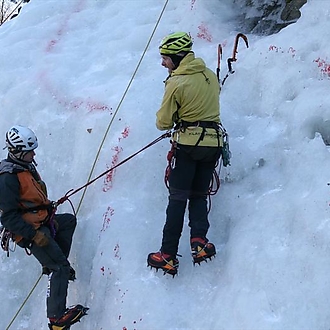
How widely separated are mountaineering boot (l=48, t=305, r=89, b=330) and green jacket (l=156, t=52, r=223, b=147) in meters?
2.22

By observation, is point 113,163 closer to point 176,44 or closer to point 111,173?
point 111,173

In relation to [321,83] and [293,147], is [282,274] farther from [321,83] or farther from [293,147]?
[321,83]

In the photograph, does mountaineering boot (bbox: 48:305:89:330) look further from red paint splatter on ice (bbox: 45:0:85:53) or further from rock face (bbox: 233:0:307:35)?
rock face (bbox: 233:0:307:35)

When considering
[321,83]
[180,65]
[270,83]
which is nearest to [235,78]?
[270,83]

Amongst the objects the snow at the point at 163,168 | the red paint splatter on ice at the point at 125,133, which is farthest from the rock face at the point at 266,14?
the red paint splatter on ice at the point at 125,133

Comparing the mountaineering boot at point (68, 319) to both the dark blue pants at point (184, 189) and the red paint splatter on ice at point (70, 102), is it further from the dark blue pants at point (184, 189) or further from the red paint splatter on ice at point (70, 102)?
the red paint splatter on ice at point (70, 102)

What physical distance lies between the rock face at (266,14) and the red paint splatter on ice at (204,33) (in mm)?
679

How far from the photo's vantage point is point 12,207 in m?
5.78

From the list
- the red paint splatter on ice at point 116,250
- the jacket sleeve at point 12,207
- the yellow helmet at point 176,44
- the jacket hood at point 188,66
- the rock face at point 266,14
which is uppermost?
the yellow helmet at point 176,44

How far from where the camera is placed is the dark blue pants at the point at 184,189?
5875 mm

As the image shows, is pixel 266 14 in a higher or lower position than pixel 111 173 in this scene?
lower

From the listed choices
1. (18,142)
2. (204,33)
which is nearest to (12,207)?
(18,142)

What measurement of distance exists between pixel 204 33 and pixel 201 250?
4698mm

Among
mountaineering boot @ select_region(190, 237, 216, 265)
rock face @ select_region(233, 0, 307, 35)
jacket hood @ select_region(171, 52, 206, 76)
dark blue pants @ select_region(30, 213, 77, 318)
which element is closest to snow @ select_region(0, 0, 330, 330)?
mountaineering boot @ select_region(190, 237, 216, 265)
